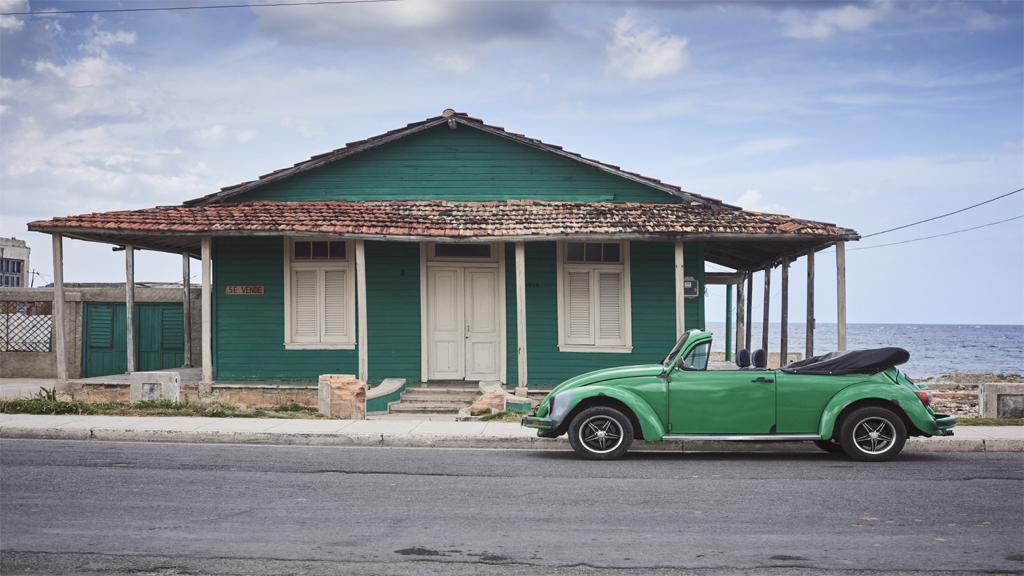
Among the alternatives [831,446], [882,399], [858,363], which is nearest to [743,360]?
[858,363]

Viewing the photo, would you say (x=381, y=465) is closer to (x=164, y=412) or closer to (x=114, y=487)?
(x=114, y=487)

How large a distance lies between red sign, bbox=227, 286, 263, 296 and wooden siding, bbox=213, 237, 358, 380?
0.06 metres

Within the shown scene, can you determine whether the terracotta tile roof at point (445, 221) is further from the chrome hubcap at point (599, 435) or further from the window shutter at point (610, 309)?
the chrome hubcap at point (599, 435)

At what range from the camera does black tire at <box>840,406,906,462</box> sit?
27.7 ft

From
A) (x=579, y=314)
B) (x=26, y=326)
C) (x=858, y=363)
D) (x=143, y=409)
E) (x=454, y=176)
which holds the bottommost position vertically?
(x=143, y=409)

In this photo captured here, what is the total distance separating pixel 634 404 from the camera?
849cm

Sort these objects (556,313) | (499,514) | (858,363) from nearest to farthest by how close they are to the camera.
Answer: (499,514) → (858,363) → (556,313)

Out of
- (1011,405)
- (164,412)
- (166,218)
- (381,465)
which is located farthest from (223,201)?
(1011,405)

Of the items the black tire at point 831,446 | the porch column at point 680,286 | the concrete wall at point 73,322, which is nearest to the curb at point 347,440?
the black tire at point 831,446

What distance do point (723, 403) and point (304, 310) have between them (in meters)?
9.65

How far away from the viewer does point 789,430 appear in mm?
8492

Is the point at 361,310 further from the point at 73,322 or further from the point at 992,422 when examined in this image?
the point at 992,422

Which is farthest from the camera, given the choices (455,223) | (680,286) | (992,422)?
(680,286)

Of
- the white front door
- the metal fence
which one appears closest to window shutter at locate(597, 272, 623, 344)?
the white front door
